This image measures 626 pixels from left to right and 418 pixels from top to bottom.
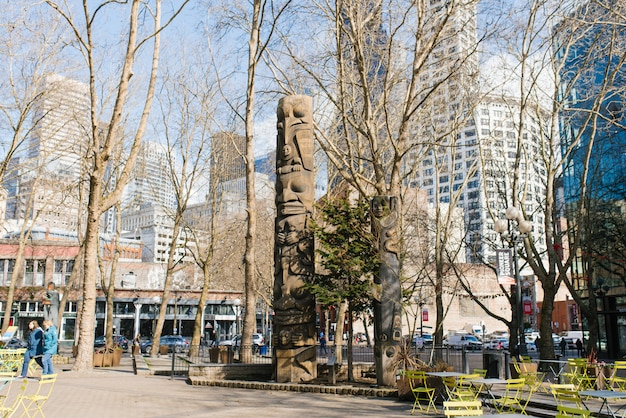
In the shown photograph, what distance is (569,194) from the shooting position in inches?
1551

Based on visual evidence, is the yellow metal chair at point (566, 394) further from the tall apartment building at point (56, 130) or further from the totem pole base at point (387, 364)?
the tall apartment building at point (56, 130)

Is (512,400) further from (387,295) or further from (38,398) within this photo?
(38,398)

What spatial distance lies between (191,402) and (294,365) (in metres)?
4.01

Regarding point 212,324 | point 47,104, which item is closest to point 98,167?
point 47,104

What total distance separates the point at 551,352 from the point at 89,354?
1554cm

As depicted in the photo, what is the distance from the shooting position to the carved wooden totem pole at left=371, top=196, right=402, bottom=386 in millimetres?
15000

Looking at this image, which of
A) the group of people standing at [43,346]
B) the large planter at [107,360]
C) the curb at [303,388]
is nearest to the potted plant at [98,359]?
the large planter at [107,360]

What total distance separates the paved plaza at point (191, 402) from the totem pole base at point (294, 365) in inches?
43.2

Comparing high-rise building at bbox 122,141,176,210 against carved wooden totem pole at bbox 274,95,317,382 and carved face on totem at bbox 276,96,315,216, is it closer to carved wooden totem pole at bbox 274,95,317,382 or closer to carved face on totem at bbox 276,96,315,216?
carved face on totem at bbox 276,96,315,216

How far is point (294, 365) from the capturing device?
1636cm

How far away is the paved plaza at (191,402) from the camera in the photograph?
11.4m

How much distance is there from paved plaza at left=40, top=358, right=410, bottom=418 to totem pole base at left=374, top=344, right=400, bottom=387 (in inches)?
34.8

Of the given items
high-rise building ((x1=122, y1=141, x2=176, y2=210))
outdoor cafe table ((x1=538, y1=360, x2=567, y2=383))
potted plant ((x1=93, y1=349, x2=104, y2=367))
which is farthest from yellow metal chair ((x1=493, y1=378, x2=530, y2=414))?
high-rise building ((x1=122, y1=141, x2=176, y2=210))

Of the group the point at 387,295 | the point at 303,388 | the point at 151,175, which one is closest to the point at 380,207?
the point at 387,295
